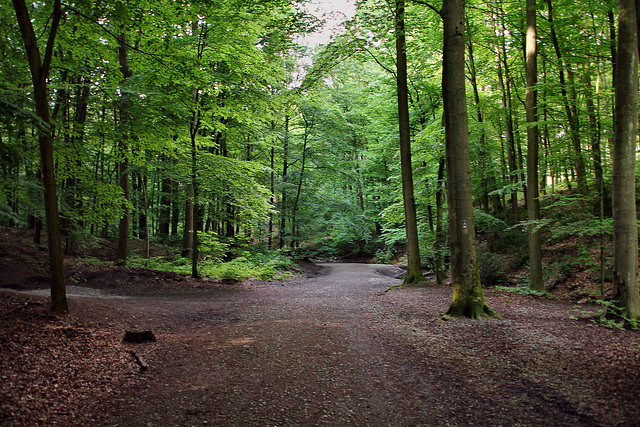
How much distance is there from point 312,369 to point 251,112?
10.6 m

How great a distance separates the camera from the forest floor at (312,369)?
312 cm

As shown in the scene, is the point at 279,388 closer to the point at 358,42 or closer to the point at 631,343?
the point at 631,343

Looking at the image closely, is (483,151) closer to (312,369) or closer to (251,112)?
(251,112)

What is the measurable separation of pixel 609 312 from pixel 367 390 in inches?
188

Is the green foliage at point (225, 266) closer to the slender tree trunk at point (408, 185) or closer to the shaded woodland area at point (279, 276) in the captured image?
the shaded woodland area at point (279, 276)

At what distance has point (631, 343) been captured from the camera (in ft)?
15.2

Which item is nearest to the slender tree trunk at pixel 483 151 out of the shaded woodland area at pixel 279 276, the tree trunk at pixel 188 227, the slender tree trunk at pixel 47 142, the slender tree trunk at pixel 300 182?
the shaded woodland area at pixel 279 276

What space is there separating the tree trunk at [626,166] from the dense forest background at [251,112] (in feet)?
6.18

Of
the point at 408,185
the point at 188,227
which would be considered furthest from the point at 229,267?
the point at 408,185

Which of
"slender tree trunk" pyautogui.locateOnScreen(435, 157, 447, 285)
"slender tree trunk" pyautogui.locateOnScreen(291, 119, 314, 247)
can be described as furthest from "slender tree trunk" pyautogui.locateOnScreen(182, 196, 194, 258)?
"slender tree trunk" pyautogui.locateOnScreen(435, 157, 447, 285)

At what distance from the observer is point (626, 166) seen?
18.5ft

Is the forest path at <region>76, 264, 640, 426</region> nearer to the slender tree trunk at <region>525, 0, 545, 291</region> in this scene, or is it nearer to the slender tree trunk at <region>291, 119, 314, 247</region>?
the slender tree trunk at <region>525, 0, 545, 291</region>

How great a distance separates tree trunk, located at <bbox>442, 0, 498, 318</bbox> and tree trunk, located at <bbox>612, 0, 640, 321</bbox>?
2.05m

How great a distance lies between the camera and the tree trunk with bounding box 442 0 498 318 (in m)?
6.55
